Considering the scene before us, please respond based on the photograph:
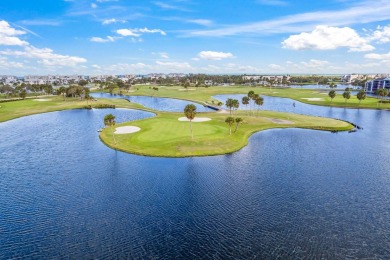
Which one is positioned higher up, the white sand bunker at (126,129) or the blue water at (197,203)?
the white sand bunker at (126,129)

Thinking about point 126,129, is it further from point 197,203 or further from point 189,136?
point 197,203

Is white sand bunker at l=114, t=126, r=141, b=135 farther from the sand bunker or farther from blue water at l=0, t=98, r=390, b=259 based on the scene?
the sand bunker

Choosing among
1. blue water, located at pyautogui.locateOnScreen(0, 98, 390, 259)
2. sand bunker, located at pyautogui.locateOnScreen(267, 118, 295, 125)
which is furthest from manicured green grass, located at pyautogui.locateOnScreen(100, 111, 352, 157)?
blue water, located at pyautogui.locateOnScreen(0, 98, 390, 259)

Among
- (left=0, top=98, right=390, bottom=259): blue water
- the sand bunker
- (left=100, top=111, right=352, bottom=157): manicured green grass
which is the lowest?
(left=0, top=98, right=390, bottom=259): blue water

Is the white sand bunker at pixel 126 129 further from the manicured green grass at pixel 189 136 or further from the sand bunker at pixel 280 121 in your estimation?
the sand bunker at pixel 280 121

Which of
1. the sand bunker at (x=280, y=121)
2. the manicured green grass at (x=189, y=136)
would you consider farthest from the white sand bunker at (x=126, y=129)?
the sand bunker at (x=280, y=121)

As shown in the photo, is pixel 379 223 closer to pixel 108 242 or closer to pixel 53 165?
pixel 108 242

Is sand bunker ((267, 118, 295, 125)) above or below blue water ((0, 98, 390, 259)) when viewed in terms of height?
above
